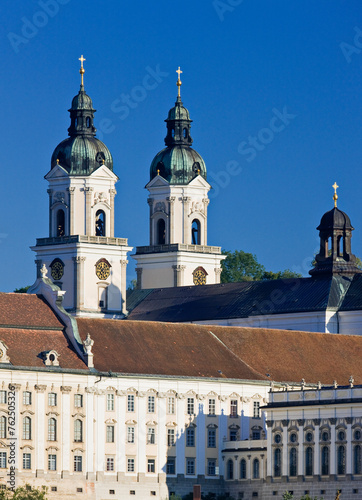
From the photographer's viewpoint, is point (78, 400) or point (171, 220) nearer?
point (78, 400)

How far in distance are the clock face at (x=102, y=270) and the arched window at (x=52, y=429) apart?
5517cm

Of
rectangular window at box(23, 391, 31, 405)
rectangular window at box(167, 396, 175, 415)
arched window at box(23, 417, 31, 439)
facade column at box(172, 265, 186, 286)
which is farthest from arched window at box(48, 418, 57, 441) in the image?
facade column at box(172, 265, 186, 286)

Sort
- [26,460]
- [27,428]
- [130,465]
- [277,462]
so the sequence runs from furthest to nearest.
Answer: [130,465] → [277,462] → [27,428] → [26,460]

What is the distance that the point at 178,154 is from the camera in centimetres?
19312

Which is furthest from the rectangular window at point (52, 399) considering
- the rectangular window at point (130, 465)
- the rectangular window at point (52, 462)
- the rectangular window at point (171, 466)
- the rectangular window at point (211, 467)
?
the rectangular window at point (211, 467)

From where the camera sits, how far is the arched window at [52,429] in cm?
13000

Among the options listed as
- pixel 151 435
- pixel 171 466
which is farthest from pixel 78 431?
pixel 171 466

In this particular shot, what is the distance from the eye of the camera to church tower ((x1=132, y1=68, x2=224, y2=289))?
191 meters

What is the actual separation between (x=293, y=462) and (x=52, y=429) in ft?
49.4

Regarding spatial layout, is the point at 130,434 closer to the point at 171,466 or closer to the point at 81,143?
the point at 171,466

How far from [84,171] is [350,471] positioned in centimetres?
6197

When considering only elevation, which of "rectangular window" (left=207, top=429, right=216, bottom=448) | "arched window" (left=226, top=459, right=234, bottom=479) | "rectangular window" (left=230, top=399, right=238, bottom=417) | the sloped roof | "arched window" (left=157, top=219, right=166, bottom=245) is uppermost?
"arched window" (left=157, top=219, right=166, bottom=245)

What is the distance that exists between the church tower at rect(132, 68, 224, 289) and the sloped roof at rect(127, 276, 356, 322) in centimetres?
666

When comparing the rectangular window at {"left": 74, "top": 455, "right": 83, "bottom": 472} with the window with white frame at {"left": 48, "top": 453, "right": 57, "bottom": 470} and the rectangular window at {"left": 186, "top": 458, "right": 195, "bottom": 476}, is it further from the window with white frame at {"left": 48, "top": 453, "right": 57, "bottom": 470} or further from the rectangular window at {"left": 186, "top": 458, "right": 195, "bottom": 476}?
the rectangular window at {"left": 186, "top": 458, "right": 195, "bottom": 476}
